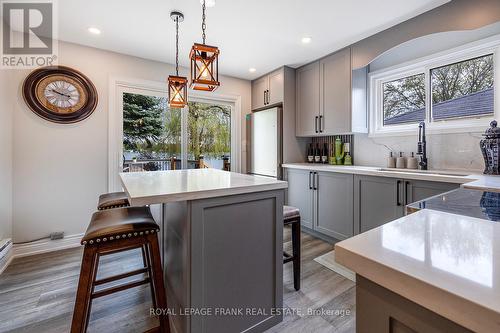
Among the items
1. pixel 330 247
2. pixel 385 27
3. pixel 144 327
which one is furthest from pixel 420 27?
pixel 144 327

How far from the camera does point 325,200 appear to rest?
2.93m

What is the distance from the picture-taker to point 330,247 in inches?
111

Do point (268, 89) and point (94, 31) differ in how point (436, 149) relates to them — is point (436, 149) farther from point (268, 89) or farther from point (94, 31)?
point (94, 31)

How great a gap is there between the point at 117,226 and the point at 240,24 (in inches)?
88.2

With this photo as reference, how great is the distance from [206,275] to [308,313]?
2.96 feet

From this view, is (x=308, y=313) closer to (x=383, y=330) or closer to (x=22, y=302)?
(x=383, y=330)

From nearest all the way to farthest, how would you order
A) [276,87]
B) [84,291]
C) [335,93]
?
[84,291] < [335,93] < [276,87]

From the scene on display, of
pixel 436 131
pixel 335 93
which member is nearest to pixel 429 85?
pixel 436 131

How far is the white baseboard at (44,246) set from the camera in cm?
259

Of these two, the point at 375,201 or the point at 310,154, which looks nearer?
the point at 375,201

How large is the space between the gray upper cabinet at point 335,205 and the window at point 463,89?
1.21 m

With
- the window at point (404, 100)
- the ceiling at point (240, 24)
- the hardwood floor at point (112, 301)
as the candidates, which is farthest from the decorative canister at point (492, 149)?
the hardwood floor at point (112, 301)

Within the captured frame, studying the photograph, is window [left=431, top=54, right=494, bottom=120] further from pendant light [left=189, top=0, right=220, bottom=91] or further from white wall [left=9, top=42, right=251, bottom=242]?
white wall [left=9, top=42, right=251, bottom=242]

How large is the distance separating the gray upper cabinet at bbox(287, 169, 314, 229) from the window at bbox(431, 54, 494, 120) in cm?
159
